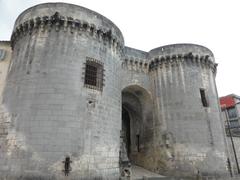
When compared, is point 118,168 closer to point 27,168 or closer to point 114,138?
point 114,138

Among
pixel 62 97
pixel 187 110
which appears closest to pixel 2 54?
pixel 62 97

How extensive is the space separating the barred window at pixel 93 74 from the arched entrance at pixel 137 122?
15.7 ft

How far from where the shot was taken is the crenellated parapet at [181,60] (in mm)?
15664

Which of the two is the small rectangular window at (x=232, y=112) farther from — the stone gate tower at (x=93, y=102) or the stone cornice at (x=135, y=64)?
the stone cornice at (x=135, y=64)

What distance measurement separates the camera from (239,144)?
18.3 m

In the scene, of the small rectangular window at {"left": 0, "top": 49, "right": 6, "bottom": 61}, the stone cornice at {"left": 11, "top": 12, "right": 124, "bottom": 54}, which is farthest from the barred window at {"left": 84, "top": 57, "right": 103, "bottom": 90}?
the small rectangular window at {"left": 0, "top": 49, "right": 6, "bottom": 61}

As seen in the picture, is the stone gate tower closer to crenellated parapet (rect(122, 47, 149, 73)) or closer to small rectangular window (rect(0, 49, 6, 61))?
crenellated parapet (rect(122, 47, 149, 73))

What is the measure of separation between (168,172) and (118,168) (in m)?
4.73

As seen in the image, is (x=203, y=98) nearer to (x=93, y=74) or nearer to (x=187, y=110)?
(x=187, y=110)

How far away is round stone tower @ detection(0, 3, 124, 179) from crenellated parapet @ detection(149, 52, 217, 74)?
5.15 meters

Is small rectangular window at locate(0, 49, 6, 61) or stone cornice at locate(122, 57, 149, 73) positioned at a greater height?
stone cornice at locate(122, 57, 149, 73)

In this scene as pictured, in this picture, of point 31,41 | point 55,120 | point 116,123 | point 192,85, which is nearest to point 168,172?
point 116,123

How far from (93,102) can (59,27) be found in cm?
450

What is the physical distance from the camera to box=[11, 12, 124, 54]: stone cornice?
34.6 feet
